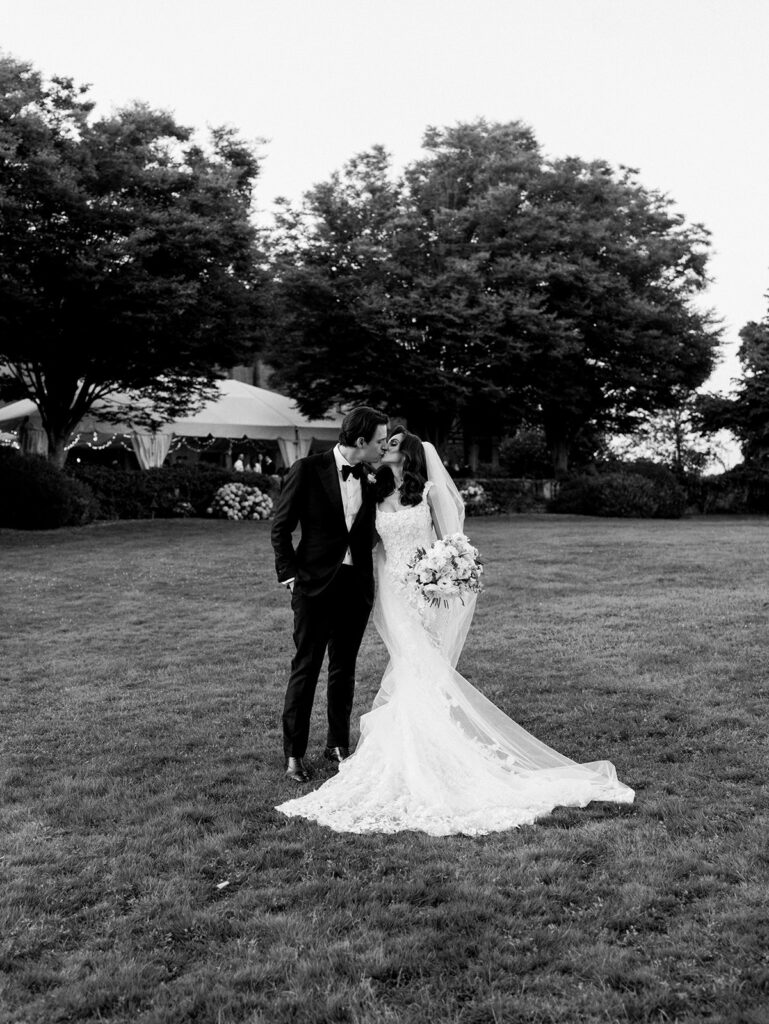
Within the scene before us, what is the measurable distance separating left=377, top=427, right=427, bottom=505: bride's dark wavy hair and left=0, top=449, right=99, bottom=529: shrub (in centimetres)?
1602

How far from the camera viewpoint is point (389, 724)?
5516 millimetres

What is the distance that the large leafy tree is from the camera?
26.3 meters

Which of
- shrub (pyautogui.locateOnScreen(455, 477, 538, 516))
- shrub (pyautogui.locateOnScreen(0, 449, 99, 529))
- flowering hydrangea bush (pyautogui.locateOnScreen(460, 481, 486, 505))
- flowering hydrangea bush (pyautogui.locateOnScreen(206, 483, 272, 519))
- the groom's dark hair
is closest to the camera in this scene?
the groom's dark hair

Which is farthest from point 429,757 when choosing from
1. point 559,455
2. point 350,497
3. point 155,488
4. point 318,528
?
point 559,455

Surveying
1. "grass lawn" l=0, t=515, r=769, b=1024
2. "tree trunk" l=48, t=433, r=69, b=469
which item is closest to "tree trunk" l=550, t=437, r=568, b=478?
"tree trunk" l=48, t=433, r=69, b=469

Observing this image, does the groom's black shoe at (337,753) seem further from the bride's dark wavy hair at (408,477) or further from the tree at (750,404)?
the tree at (750,404)

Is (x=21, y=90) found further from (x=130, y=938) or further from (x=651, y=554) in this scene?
(x=130, y=938)

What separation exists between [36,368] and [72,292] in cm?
328

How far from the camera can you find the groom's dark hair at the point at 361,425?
551cm

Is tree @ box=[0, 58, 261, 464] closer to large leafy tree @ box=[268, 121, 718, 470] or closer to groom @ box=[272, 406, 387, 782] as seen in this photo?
large leafy tree @ box=[268, 121, 718, 470]

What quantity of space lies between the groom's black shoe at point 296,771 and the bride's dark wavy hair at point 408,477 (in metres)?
1.71

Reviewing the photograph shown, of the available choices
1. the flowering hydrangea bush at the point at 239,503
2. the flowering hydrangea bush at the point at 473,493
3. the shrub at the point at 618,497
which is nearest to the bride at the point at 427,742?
the flowering hydrangea bush at the point at 239,503

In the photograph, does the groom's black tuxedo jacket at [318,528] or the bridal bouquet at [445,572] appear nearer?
the bridal bouquet at [445,572]

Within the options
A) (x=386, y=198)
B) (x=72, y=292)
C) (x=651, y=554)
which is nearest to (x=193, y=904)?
(x=651, y=554)
